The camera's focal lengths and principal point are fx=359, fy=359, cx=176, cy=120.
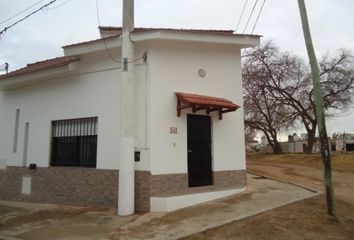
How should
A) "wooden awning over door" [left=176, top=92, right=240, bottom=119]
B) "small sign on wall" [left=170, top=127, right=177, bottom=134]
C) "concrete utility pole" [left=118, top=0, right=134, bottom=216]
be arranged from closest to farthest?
"concrete utility pole" [left=118, top=0, right=134, bottom=216] < "wooden awning over door" [left=176, top=92, right=240, bottom=119] < "small sign on wall" [left=170, top=127, right=177, bottom=134]

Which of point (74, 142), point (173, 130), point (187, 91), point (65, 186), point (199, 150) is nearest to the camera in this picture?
point (173, 130)

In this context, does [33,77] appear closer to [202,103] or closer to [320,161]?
[202,103]

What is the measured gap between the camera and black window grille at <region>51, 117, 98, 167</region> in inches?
439

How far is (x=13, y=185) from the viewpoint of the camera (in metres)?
12.8

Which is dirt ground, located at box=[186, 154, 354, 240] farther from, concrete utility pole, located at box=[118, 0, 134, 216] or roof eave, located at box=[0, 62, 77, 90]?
roof eave, located at box=[0, 62, 77, 90]

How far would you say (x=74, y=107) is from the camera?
1158cm

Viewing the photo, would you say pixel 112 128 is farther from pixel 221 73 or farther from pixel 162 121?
pixel 221 73

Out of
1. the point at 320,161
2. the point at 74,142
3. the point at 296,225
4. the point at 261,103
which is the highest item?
the point at 261,103

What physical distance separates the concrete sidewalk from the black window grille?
1520 millimetres

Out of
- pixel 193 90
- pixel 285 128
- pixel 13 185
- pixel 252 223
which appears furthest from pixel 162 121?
pixel 285 128

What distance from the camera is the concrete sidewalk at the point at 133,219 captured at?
25.1 feet

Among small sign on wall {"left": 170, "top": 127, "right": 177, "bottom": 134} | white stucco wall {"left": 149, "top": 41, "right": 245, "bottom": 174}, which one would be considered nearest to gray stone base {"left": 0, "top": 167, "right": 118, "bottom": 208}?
white stucco wall {"left": 149, "top": 41, "right": 245, "bottom": 174}

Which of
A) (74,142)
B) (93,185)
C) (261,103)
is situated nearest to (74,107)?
(74,142)

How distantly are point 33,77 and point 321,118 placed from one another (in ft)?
30.4
